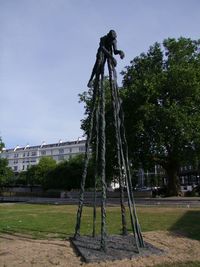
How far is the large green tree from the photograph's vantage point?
3170cm

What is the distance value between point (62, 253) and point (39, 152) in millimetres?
139598

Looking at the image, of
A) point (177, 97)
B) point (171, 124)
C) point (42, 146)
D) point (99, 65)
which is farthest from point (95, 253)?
point (42, 146)

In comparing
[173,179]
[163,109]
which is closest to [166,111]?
[163,109]

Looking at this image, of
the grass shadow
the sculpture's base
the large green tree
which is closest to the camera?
the sculpture's base

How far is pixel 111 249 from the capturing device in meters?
9.16

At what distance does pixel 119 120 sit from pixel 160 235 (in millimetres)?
3773

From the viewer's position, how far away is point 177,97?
34.2 m

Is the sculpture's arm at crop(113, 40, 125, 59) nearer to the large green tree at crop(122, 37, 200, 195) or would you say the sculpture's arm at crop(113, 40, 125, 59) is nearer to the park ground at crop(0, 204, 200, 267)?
the park ground at crop(0, 204, 200, 267)

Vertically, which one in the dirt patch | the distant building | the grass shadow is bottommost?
the dirt patch

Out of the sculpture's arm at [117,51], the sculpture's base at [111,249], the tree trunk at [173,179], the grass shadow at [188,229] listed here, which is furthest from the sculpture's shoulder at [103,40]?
the tree trunk at [173,179]

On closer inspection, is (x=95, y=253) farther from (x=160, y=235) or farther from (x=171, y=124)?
(x=171, y=124)

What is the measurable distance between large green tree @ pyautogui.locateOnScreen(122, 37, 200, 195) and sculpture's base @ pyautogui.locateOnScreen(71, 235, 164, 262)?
21670mm

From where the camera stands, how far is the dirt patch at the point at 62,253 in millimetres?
8141

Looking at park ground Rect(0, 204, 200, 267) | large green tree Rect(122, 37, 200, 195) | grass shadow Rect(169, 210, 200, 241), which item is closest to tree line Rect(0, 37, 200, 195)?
large green tree Rect(122, 37, 200, 195)
